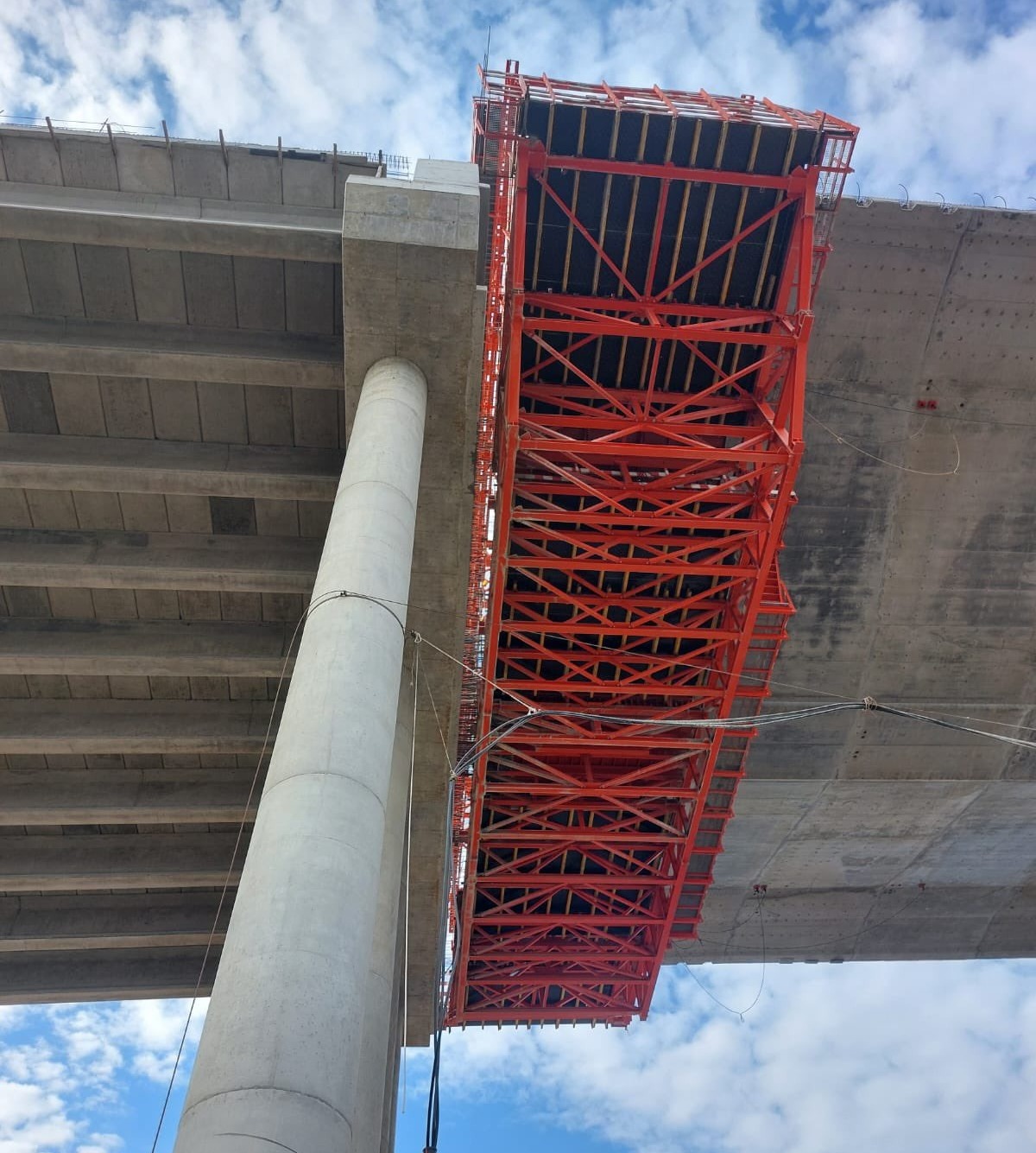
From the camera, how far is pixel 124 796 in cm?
1620

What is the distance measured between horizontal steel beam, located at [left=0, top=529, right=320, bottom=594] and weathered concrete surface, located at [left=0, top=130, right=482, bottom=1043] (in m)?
0.04

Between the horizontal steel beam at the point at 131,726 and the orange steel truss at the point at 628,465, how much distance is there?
182 inches

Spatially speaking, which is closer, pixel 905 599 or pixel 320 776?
pixel 320 776

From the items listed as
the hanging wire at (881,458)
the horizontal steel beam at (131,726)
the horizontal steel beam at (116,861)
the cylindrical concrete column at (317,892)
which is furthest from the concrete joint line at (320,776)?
the hanging wire at (881,458)

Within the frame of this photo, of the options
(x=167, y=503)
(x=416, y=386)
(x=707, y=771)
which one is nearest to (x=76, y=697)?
(x=167, y=503)

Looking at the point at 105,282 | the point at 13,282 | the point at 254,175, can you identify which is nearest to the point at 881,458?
the point at 254,175

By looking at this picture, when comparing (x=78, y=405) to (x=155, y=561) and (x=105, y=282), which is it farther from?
(x=155, y=561)

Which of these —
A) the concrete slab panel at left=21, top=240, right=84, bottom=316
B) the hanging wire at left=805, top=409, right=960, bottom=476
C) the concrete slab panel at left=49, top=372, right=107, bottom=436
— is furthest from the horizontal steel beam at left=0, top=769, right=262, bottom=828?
the hanging wire at left=805, top=409, right=960, bottom=476

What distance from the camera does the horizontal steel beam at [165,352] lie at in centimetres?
1145

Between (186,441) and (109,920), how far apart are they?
12.2 metres

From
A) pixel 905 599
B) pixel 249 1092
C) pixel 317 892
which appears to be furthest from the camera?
pixel 905 599

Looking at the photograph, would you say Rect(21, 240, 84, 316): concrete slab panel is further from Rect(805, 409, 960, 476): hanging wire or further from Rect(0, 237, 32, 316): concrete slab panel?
Rect(805, 409, 960, 476): hanging wire

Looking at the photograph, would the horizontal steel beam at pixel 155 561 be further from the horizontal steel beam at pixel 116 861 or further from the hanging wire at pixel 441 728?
the horizontal steel beam at pixel 116 861

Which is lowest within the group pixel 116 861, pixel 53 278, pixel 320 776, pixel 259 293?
pixel 320 776
